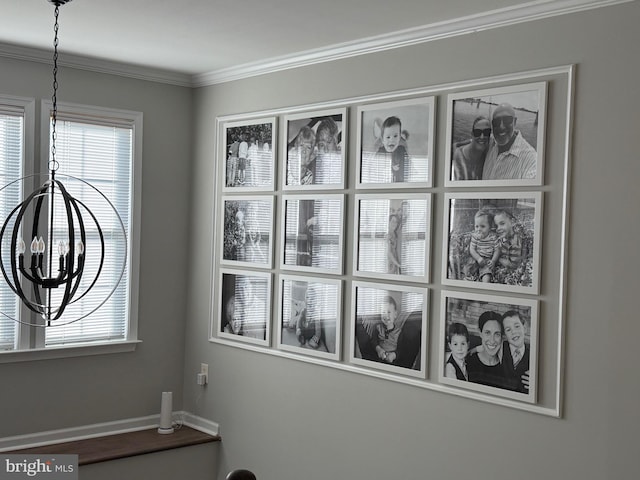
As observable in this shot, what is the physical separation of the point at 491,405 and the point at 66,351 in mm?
2614

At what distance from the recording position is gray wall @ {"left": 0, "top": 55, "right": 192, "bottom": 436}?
4418 millimetres

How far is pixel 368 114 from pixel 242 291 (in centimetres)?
145

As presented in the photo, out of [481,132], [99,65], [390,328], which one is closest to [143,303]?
[99,65]

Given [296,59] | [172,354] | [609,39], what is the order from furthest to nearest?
1. [172,354]
2. [296,59]
3. [609,39]

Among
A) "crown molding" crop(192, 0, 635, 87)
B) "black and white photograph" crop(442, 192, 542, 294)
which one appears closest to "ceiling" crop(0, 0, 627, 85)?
"crown molding" crop(192, 0, 635, 87)

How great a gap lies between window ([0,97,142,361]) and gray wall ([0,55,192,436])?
82 mm

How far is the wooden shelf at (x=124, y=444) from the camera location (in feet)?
14.3

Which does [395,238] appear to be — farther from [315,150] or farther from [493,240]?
[315,150]

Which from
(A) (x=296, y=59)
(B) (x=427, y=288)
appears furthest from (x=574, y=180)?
(A) (x=296, y=59)

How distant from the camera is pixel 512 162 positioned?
3283 millimetres

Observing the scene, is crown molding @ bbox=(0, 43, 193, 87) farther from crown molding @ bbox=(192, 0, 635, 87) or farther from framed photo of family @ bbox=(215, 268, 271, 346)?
framed photo of family @ bbox=(215, 268, 271, 346)

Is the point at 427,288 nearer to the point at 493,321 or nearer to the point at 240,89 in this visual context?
the point at 493,321

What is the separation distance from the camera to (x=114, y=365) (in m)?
4.80

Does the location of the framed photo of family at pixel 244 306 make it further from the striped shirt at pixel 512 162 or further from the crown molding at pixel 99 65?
the striped shirt at pixel 512 162
